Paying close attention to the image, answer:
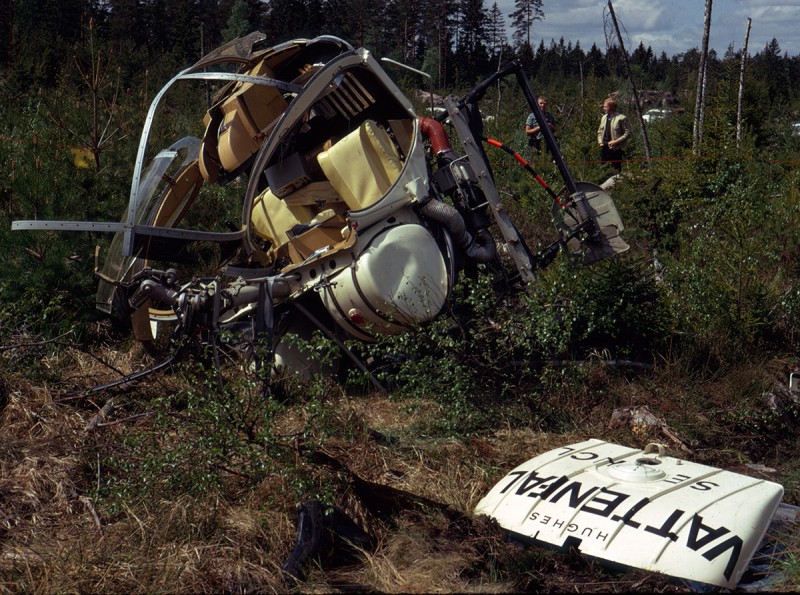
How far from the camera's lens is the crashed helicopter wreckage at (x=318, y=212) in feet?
21.1

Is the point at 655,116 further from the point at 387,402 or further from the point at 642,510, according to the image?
the point at 642,510

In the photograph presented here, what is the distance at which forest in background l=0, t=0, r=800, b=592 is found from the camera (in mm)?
4277

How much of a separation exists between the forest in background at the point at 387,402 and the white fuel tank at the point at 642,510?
0.44ft

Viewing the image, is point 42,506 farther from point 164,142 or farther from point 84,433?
point 164,142

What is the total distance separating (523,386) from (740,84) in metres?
10.1

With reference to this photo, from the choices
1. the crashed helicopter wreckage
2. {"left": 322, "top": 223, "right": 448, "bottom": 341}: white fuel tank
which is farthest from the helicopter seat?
{"left": 322, "top": 223, "right": 448, "bottom": 341}: white fuel tank

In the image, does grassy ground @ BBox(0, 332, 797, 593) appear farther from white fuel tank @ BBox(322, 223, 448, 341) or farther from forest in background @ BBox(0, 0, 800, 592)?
white fuel tank @ BBox(322, 223, 448, 341)

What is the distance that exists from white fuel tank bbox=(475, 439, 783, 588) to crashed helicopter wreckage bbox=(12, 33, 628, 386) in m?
1.89

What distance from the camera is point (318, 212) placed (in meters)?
7.23

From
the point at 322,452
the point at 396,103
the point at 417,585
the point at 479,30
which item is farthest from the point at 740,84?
the point at 479,30

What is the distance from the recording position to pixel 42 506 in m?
5.00

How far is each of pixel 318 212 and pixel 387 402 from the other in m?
1.70

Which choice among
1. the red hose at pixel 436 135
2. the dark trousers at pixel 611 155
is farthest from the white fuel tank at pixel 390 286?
the dark trousers at pixel 611 155

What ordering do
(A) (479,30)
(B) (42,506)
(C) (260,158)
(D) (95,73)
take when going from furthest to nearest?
(A) (479,30) → (D) (95,73) → (C) (260,158) → (B) (42,506)
